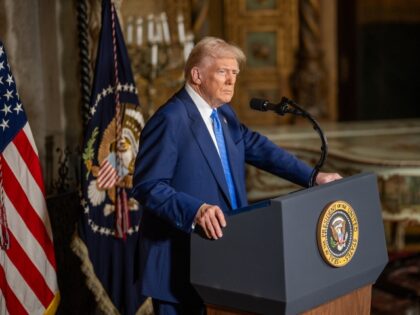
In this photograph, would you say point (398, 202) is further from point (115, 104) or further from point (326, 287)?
point (326, 287)

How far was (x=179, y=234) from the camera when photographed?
2889mm

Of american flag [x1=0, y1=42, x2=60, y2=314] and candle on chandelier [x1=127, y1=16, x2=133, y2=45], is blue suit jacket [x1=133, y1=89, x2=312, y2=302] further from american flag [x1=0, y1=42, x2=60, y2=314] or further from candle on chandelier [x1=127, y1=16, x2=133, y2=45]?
candle on chandelier [x1=127, y1=16, x2=133, y2=45]

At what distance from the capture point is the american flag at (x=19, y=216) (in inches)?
140

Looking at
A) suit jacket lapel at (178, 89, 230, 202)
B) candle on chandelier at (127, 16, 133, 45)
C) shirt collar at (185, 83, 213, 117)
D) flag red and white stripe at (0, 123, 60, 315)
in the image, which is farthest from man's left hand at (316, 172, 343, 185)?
candle on chandelier at (127, 16, 133, 45)

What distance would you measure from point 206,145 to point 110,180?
1211 millimetres

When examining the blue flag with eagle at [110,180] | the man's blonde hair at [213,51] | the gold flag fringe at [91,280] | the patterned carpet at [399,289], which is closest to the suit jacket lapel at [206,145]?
the man's blonde hair at [213,51]

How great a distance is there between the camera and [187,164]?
2838 millimetres

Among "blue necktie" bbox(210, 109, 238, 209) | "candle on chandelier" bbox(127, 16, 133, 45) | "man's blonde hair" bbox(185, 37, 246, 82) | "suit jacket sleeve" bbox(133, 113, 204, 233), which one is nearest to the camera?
"suit jacket sleeve" bbox(133, 113, 204, 233)

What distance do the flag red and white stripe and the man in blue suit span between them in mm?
843

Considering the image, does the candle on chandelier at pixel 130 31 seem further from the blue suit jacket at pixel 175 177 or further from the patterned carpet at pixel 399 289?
the blue suit jacket at pixel 175 177

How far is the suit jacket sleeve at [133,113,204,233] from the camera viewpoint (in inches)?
103

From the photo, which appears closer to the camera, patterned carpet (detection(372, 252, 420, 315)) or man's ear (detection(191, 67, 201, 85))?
man's ear (detection(191, 67, 201, 85))

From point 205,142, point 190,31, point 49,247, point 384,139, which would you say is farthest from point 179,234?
point 190,31

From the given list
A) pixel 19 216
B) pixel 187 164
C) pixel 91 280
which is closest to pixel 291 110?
pixel 187 164
